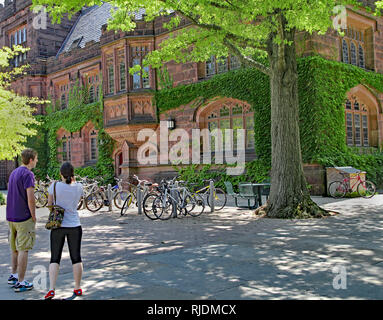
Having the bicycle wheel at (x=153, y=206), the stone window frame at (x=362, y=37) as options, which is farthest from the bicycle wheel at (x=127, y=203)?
the stone window frame at (x=362, y=37)

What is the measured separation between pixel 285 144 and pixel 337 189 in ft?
17.4

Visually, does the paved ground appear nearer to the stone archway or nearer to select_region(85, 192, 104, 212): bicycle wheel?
select_region(85, 192, 104, 212): bicycle wheel

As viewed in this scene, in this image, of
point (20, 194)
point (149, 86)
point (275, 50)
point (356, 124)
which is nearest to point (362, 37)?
point (356, 124)

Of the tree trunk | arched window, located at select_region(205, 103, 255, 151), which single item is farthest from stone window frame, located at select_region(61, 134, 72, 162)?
the tree trunk

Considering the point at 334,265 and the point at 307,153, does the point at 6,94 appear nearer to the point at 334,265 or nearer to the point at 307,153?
the point at 307,153

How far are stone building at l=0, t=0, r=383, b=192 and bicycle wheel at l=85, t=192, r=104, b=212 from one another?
22.8 ft

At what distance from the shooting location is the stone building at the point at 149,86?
18109mm

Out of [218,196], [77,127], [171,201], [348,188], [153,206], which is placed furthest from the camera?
[77,127]

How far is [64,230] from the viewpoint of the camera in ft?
14.9

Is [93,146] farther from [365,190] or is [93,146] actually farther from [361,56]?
[365,190]

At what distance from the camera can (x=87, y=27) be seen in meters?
29.2

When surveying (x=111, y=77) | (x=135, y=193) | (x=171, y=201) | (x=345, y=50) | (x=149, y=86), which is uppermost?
(x=111, y=77)

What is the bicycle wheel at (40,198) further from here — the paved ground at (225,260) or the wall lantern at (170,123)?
the wall lantern at (170,123)

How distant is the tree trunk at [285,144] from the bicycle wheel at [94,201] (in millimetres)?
5719
